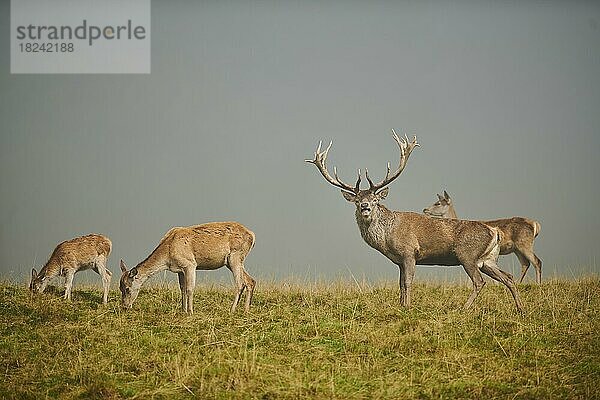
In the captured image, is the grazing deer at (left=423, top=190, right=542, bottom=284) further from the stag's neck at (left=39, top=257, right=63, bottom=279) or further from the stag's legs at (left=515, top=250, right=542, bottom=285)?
the stag's neck at (left=39, top=257, right=63, bottom=279)

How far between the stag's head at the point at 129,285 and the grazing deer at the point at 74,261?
3.51ft

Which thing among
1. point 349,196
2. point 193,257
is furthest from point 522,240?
point 193,257

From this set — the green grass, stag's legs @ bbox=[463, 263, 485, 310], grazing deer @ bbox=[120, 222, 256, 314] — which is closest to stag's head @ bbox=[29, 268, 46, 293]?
the green grass

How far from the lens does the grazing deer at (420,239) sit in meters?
13.7

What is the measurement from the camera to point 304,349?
10.8 metres

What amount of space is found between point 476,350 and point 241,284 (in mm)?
4761

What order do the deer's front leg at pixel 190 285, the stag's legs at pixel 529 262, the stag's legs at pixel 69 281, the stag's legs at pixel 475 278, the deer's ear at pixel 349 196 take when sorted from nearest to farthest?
the deer's front leg at pixel 190 285
the stag's legs at pixel 475 278
the deer's ear at pixel 349 196
the stag's legs at pixel 69 281
the stag's legs at pixel 529 262

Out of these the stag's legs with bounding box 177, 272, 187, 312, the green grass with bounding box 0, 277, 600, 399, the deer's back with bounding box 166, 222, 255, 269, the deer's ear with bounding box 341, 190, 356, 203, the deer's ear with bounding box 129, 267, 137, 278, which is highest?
the deer's ear with bounding box 341, 190, 356, 203

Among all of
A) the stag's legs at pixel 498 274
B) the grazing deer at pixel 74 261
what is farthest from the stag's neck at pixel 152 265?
the stag's legs at pixel 498 274

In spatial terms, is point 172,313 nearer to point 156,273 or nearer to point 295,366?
point 156,273

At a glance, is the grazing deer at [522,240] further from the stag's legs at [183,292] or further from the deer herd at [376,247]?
the stag's legs at [183,292]

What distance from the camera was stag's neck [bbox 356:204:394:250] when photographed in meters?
14.3

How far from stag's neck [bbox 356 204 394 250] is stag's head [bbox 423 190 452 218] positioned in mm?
5626

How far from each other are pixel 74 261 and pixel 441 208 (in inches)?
360
